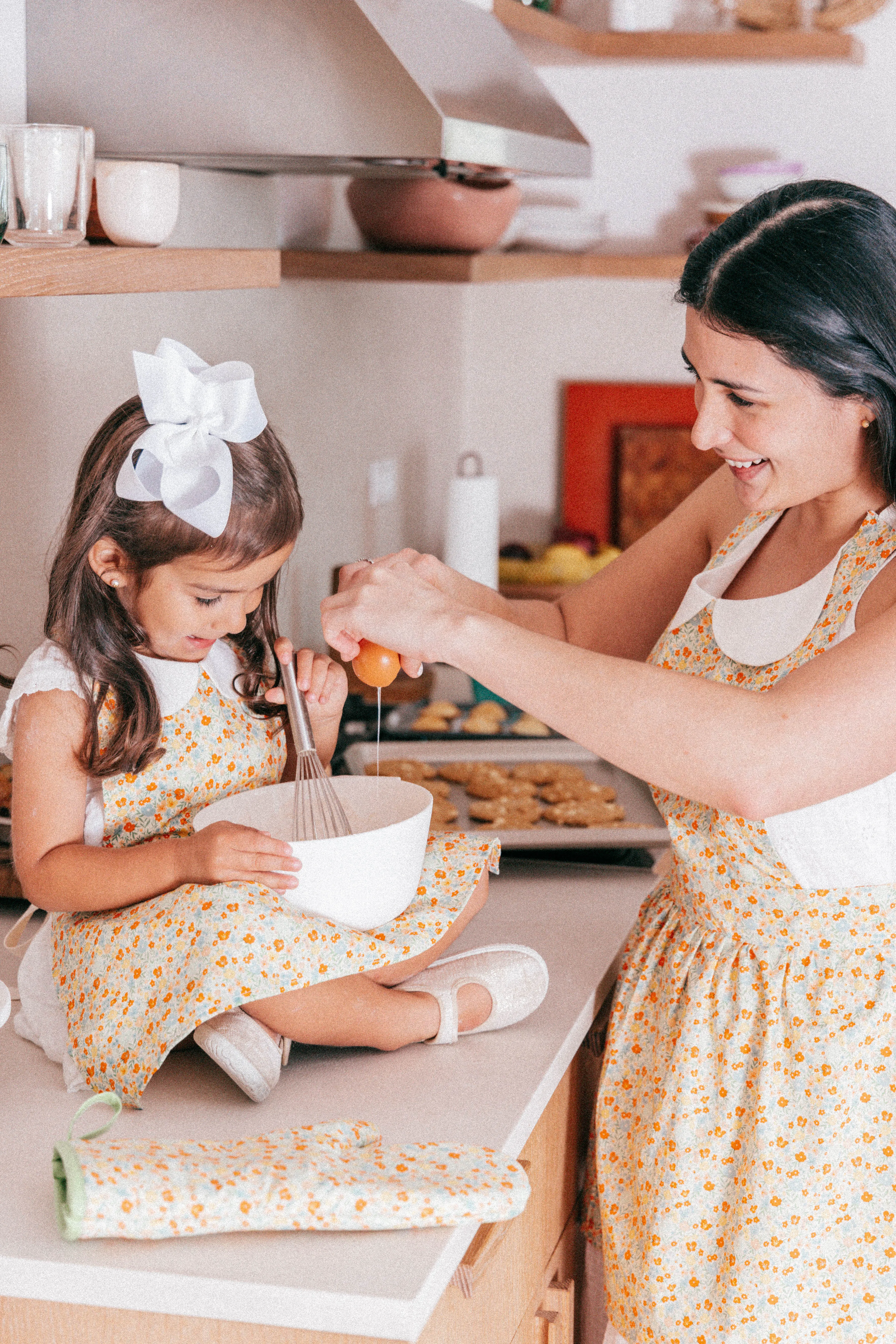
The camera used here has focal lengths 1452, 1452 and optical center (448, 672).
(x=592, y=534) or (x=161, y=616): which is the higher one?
(x=161, y=616)

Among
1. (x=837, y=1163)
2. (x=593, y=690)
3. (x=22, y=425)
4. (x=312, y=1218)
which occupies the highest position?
(x=22, y=425)

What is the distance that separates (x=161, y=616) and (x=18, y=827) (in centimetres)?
19

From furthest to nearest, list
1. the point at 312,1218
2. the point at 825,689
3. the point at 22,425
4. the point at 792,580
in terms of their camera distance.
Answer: the point at 22,425 < the point at 792,580 < the point at 825,689 < the point at 312,1218

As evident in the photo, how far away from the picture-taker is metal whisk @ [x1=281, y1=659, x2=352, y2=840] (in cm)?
110

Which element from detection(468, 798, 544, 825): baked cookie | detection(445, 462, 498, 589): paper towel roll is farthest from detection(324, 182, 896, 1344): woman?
detection(445, 462, 498, 589): paper towel roll

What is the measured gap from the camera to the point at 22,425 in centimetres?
137

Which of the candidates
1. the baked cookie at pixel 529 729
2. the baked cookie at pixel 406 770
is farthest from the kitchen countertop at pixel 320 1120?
the baked cookie at pixel 529 729

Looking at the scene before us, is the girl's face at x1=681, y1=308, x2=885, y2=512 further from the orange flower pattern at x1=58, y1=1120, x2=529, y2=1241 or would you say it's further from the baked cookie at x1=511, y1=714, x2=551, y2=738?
the baked cookie at x1=511, y1=714, x2=551, y2=738

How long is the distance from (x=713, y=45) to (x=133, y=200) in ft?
5.95

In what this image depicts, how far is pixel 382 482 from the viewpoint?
255 cm

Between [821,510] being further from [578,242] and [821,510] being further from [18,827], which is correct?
[578,242]

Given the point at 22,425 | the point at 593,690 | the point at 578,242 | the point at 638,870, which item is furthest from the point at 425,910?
the point at 578,242

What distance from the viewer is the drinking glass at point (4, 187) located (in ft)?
3.32

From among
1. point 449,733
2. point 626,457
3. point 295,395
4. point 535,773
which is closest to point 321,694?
point 535,773
